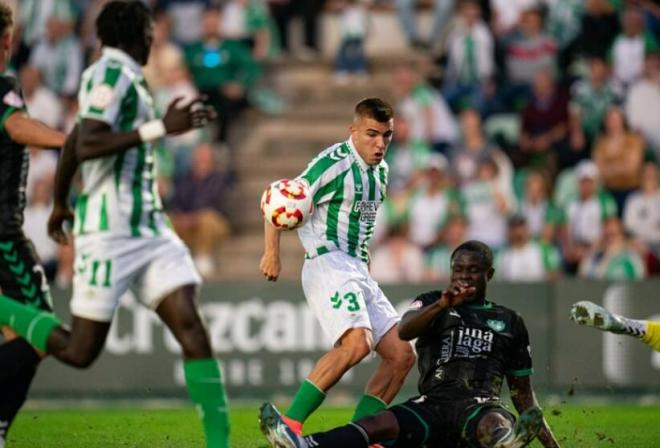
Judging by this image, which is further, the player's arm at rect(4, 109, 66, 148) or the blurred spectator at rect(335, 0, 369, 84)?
the blurred spectator at rect(335, 0, 369, 84)

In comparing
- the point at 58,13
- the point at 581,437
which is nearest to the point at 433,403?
the point at 581,437

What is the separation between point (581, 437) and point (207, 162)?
29.7 ft

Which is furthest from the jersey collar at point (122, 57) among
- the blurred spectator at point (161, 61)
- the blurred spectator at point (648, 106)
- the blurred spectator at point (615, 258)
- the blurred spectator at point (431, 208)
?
the blurred spectator at point (648, 106)

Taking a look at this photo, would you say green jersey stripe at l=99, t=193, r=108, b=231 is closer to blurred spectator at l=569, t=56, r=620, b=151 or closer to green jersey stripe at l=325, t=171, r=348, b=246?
green jersey stripe at l=325, t=171, r=348, b=246

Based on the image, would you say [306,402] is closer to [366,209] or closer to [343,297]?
[343,297]

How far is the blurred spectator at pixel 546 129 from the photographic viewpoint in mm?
18406

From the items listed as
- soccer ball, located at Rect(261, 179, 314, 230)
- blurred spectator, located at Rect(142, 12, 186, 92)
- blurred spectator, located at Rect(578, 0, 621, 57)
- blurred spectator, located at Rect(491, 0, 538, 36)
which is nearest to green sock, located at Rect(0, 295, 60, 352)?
soccer ball, located at Rect(261, 179, 314, 230)

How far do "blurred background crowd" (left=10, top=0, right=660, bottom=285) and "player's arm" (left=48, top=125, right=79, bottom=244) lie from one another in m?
9.14

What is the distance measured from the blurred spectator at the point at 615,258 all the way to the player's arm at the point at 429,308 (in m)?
8.83

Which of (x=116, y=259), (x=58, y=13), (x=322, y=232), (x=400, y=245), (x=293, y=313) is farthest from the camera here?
(x=58, y=13)

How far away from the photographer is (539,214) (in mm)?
17672

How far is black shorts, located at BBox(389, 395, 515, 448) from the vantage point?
8109 millimetres

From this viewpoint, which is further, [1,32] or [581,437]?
[581,437]

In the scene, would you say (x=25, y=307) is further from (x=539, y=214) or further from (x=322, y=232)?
(x=539, y=214)
